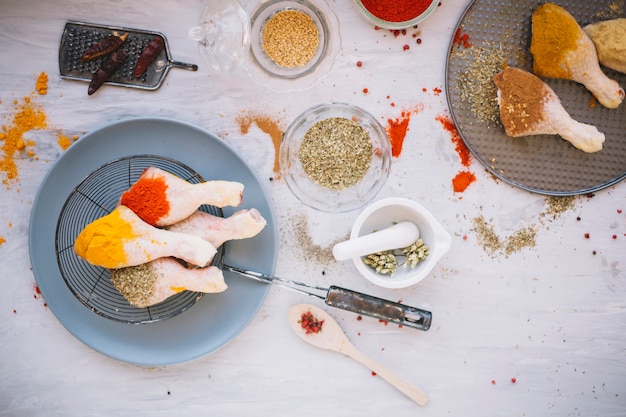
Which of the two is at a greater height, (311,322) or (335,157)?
(335,157)

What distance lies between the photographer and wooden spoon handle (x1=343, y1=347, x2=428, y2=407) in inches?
64.9

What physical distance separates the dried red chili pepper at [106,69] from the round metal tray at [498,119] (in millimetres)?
956

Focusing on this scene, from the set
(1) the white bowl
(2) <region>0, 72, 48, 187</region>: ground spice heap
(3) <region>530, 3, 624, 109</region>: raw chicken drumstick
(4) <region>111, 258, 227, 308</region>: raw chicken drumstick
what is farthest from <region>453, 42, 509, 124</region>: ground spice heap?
(2) <region>0, 72, 48, 187</region>: ground spice heap

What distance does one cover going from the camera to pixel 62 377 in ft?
5.45

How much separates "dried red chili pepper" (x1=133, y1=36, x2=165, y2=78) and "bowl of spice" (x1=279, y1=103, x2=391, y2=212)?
0.44 metres

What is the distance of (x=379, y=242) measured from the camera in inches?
58.6

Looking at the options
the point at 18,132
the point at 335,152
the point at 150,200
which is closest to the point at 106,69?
the point at 18,132

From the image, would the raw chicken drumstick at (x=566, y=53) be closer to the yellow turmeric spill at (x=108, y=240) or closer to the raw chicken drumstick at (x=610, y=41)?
the raw chicken drumstick at (x=610, y=41)

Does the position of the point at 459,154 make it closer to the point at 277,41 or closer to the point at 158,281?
the point at 277,41

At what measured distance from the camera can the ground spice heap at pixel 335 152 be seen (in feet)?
5.29

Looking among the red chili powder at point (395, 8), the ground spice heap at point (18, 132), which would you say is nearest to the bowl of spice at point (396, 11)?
the red chili powder at point (395, 8)

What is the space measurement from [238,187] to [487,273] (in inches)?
32.5

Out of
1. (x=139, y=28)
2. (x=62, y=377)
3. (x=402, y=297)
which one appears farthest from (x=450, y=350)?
(x=139, y=28)

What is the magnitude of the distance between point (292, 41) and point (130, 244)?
76 cm
